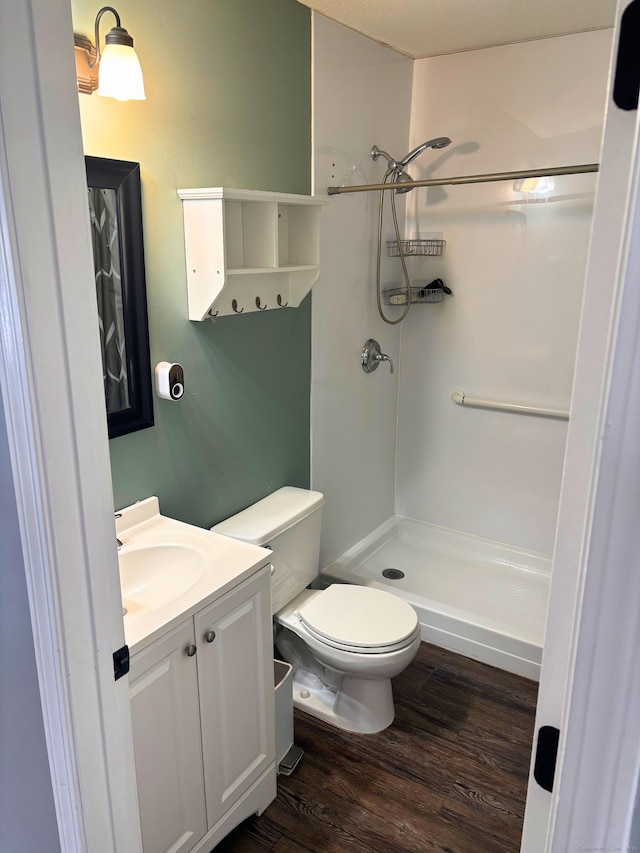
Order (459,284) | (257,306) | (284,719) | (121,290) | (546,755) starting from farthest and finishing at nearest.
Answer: (459,284), (257,306), (284,719), (121,290), (546,755)

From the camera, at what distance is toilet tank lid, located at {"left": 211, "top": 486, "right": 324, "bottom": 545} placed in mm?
2174

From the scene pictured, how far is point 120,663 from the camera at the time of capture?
3.64 feet

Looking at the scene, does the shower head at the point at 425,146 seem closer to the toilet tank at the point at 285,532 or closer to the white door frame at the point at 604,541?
the toilet tank at the point at 285,532

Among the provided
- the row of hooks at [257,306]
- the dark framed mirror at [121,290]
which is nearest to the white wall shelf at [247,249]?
the row of hooks at [257,306]

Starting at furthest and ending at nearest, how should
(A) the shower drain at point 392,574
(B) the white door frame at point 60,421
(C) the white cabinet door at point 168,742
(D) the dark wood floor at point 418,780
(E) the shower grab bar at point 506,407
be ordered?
(A) the shower drain at point 392,574, (E) the shower grab bar at point 506,407, (D) the dark wood floor at point 418,780, (C) the white cabinet door at point 168,742, (B) the white door frame at point 60,421

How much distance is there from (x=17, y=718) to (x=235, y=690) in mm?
816

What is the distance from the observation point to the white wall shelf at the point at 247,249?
1.91 m

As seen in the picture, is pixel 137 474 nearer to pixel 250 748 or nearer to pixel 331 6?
pixel 250 748

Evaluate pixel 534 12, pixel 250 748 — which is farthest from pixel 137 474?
pixel 534 12

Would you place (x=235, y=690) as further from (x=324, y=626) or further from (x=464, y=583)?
(x=464, y=583)

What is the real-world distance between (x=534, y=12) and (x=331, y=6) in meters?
0.76

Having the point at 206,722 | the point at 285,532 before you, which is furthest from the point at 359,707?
the point at 206,722

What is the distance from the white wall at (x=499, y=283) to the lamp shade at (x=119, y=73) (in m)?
1.83

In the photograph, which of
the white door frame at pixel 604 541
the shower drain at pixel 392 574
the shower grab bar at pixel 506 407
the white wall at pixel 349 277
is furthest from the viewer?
the shower drain at pixel 392 574
